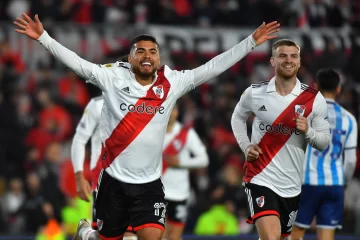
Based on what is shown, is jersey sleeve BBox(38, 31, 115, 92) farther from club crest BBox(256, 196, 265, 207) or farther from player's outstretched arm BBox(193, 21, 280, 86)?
club crest BBox(256, 196, 265, 207)

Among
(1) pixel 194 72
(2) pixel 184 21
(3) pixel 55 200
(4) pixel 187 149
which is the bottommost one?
(3) pixel 55 200

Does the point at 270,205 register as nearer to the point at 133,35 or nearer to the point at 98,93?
the point at 98,93

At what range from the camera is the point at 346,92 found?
16266mm

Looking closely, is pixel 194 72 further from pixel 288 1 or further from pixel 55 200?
pixel 288 1

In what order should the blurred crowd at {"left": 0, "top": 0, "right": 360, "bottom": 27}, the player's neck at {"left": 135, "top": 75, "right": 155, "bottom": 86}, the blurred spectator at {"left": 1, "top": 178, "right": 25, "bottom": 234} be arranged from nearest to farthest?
the player's neck at {"left": 135, "top": 75, "right": 155, "bottom": 86}
the blurred spectator at {"left": 1, "top": 178, "right": 25, "bottom": 234}
the blurred crowd at {"left": 0, "top": 0, "right": 360, "bottom": 27}

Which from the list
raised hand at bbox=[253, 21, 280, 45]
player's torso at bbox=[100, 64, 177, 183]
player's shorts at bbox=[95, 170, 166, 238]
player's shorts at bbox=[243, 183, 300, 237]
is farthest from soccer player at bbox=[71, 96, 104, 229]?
raised hand at bbox=[253, 21, 280, 45]

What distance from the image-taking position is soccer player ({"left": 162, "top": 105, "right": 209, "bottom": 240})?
11352mm

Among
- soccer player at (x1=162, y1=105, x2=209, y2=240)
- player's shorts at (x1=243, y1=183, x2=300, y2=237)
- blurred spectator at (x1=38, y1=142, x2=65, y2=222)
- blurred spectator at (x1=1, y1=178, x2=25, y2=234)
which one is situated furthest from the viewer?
blurred spectator at (x1=1, y1=178, x2=25, y2=234)

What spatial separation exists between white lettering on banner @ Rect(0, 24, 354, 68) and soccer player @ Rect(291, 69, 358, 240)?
657 cm

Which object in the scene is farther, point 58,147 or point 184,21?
point 184,21

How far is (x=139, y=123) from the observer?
805cm

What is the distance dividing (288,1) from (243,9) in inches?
38.5

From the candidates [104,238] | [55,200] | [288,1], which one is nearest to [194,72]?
[104,238]

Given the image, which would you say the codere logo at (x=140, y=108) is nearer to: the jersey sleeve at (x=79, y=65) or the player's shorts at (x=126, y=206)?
the jersey sleeve at (x=79, y=65)
